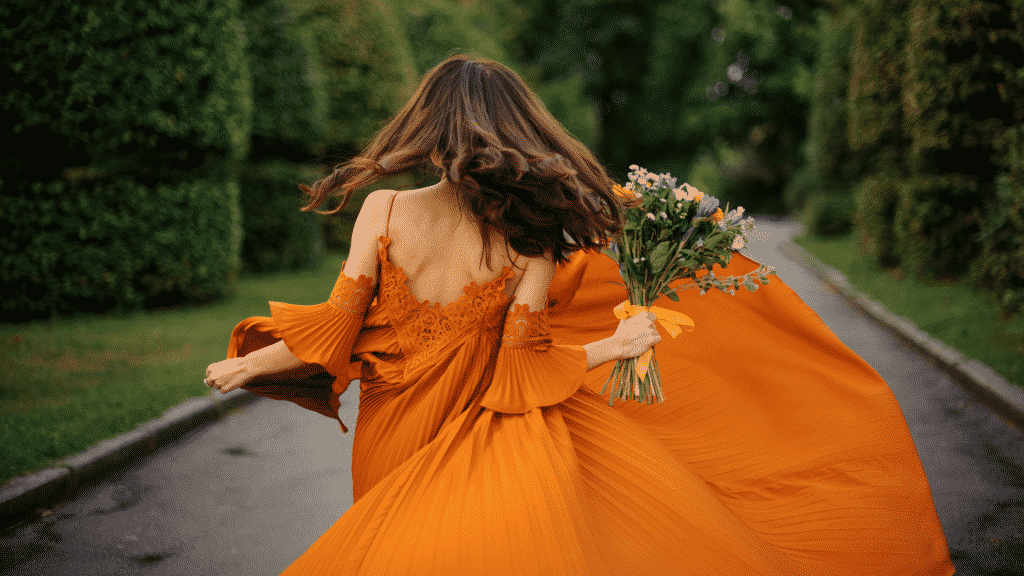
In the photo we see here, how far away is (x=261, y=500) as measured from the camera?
4590mm

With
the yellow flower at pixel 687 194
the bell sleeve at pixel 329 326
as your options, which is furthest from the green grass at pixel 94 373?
the yellow flower at pixel 687 194

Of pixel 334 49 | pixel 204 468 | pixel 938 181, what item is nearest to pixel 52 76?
pixel 204 468

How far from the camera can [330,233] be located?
717 inches

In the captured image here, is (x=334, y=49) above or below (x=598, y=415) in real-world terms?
above

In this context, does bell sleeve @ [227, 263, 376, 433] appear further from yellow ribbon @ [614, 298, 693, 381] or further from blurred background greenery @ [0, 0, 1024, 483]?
blurred background greenery @ [0, 0, 1024, 483]

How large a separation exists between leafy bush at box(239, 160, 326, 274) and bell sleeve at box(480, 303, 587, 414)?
12.1 metres

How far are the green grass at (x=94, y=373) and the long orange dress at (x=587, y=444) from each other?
2946mm

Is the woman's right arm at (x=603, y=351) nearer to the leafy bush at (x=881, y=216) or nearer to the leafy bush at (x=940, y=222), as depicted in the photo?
the leafy bush at (x=940, y=222)

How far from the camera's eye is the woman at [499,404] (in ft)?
7.39

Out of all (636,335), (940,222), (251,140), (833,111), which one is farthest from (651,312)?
(833,111)

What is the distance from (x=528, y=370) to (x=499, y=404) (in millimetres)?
151

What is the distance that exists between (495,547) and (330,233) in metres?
16.7

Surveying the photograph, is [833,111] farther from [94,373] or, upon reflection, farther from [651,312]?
[651,312]

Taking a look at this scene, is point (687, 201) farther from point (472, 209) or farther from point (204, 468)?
point (204, 468)
